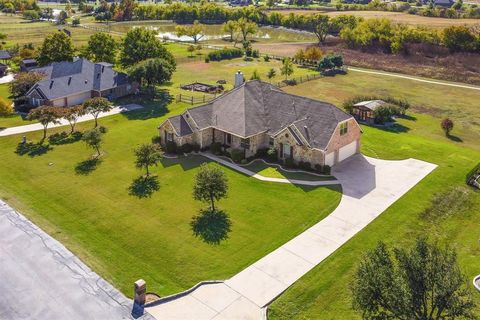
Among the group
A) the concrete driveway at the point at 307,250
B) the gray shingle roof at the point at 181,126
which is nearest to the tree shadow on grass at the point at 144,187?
the gray shingle roof at the point at 181,126

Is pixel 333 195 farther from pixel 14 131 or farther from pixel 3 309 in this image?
pixel 14 131

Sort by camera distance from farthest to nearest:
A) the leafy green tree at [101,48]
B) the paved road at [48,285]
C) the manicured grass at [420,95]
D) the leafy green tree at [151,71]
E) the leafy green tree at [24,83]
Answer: the leafy green tree at [101,48], the leafy green tree at [151,71], the leafy green tree at [24,83], the manicured grass at [420,95], the paved road at [48,285]

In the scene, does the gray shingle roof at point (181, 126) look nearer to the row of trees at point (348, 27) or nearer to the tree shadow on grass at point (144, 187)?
the tree shadow on grass at point (144, 187)

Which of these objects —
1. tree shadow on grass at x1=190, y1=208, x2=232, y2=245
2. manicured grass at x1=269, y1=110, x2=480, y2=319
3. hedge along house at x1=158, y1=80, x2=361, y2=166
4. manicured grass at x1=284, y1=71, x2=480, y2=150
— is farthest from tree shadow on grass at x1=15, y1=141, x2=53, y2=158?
manicured grass at x1=284, y1=71, x2=480, y2=150

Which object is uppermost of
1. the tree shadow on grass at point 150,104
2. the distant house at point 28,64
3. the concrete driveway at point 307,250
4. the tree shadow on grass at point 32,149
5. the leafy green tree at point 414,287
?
the leafy green tree at point 414,287

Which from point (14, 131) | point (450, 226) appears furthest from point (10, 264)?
point (450, 226)

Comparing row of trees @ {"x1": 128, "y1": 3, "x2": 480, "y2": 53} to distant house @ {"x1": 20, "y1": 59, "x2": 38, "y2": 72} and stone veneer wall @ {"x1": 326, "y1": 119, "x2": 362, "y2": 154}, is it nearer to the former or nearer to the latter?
distant house @ {"x1": 20, "y1": 59, "x2": 38, "y2": 72}
